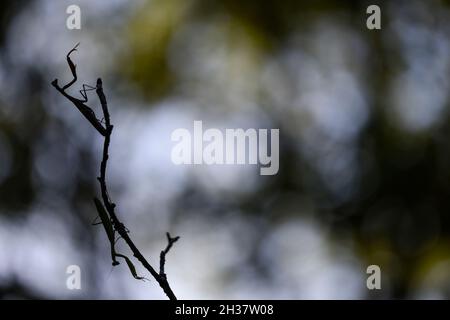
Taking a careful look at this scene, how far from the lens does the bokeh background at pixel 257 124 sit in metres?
1.25

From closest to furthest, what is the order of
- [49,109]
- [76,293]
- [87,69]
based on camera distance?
[76,293]
[87,69]
[49,109]

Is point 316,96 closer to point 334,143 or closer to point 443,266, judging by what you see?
point 334,143

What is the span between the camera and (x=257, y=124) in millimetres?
1204

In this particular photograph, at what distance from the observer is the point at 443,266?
1266mm

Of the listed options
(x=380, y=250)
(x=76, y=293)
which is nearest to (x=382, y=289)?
(x=380, y=250)

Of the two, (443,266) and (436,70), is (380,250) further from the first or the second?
(436,70)

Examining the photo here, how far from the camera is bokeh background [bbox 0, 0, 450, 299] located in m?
1.25

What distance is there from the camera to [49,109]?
134 cm

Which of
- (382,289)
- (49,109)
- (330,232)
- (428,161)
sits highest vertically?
(49,109)

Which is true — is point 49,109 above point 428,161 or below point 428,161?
above

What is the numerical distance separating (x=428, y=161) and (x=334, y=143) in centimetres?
20
